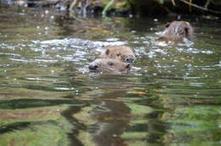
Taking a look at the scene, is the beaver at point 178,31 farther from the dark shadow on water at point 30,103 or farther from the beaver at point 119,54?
the dark shadow on water at point 30,103

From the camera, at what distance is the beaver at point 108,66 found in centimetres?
951

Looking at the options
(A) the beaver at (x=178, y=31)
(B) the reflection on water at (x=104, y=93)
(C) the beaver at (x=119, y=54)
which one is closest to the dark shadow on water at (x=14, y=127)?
(B) the reflection on water at (x=104, y=93)

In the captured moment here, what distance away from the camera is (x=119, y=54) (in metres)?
10.7

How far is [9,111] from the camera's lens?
21.2 ft

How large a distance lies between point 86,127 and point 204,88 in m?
2.89

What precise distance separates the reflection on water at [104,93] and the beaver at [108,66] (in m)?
0.17

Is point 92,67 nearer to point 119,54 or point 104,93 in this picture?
point 119,54

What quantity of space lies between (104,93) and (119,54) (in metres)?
3.17

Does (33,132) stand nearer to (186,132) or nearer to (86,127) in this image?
(86,127)

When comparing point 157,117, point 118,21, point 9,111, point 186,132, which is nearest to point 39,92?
point 9,111

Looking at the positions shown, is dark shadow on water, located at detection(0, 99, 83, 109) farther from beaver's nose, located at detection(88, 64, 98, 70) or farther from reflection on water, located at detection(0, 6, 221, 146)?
beaver's nose, located at detection(88, 64, 98, 70)

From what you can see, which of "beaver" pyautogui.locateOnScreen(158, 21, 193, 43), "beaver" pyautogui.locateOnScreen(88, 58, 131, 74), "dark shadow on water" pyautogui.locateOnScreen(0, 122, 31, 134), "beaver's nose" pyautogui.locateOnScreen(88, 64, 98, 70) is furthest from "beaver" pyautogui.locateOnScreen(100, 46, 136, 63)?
"dark shadow on water" pyautogui.locateOnScreen(0, 122, 31, 134)

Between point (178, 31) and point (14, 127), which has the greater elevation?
point (14, 127)

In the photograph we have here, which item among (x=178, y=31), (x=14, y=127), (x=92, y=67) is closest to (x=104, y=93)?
(x=92, y=67)
